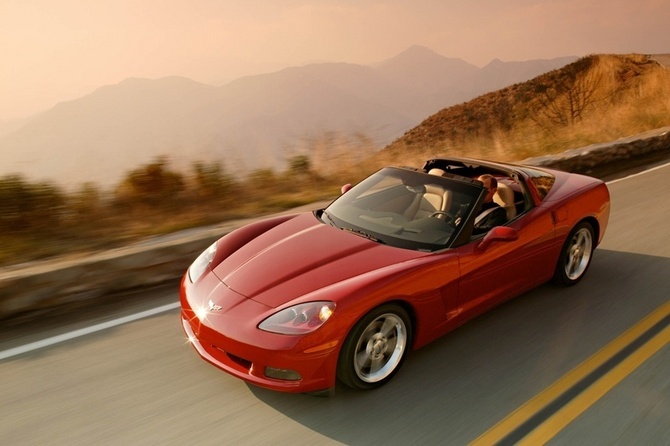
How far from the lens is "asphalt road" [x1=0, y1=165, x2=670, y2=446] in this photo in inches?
131

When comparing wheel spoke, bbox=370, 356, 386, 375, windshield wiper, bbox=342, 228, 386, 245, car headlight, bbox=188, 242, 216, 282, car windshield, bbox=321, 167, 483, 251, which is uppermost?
car windshield, bbox=321, 167, 483, 251

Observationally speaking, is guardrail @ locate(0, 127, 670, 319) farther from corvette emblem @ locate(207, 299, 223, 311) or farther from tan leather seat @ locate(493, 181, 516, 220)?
tan leather seat @ locate(493, 181, 516, 220)

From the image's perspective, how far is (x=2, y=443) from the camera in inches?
129

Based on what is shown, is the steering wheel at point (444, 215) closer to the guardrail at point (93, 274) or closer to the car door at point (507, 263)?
the car door at point (507, 263)

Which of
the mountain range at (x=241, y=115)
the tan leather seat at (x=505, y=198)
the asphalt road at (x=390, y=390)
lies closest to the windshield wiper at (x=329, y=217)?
the asphalt road at (x=390, y=390)

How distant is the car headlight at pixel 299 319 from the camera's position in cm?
337

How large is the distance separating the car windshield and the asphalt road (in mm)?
816

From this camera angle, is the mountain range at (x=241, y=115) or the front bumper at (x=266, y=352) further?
the mountain range at (x=241, y=115)

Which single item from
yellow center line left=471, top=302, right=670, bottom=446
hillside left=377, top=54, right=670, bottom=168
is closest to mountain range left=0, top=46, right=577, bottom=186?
hillside left=377, top=54, right=670, bottom=168

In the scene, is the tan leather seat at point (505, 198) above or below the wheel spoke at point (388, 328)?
above

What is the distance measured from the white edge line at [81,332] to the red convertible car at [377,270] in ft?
2.51

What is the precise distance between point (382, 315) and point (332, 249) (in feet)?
2.27

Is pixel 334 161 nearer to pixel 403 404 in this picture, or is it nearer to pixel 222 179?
pixel 222 179

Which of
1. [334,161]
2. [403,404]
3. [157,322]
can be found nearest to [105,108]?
[334,161]
